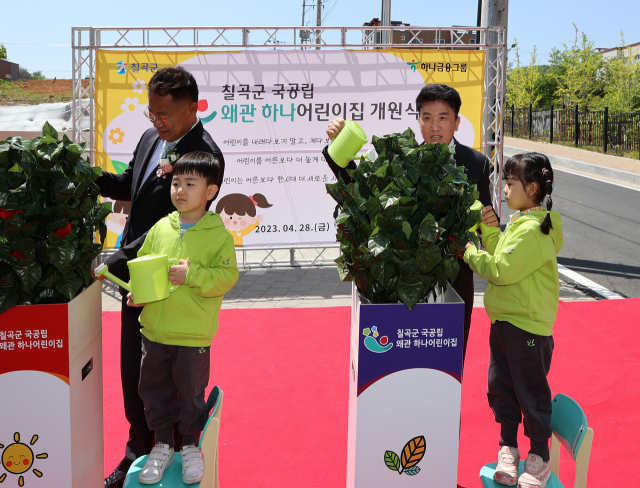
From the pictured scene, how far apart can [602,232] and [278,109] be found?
20.9 ft

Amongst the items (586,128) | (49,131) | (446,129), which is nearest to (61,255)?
(49,131)

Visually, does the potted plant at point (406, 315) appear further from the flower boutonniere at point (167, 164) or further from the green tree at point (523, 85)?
the green tree at point (523, 85)

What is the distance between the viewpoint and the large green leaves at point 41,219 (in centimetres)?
224

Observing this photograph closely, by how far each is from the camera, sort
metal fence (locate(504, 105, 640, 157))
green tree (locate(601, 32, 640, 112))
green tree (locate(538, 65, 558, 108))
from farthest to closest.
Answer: green tree (locate(538, 65, 558, 108)) → green tree (locate(601, 32, 640, 112)) → metal fence (locate(504, 105, 640, 157))

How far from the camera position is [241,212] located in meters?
7.03

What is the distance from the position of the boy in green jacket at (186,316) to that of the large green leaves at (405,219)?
605mm

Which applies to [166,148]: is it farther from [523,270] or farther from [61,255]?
[523,270]

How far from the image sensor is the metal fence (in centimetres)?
2128

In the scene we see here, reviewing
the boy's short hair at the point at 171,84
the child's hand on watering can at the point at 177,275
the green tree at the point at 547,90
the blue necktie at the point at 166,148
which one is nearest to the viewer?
the child's hand on watering can at the point at 177,275

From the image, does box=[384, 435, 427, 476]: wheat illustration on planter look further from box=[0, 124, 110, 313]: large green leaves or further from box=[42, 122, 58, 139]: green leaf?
box=[42, 122, 58, 139]: green leaf

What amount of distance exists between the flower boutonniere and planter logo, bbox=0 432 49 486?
46.9 inches

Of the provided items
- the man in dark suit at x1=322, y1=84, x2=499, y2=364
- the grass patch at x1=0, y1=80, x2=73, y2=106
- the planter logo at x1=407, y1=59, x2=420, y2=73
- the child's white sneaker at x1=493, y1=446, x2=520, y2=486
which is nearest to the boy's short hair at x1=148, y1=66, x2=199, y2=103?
the man in dark suit at x1=322, y1=84, x2=499, y2=364

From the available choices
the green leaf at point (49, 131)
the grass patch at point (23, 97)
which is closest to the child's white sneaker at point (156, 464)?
the green leaf at point (49, 131)

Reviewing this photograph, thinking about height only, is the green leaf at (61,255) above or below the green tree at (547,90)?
below
